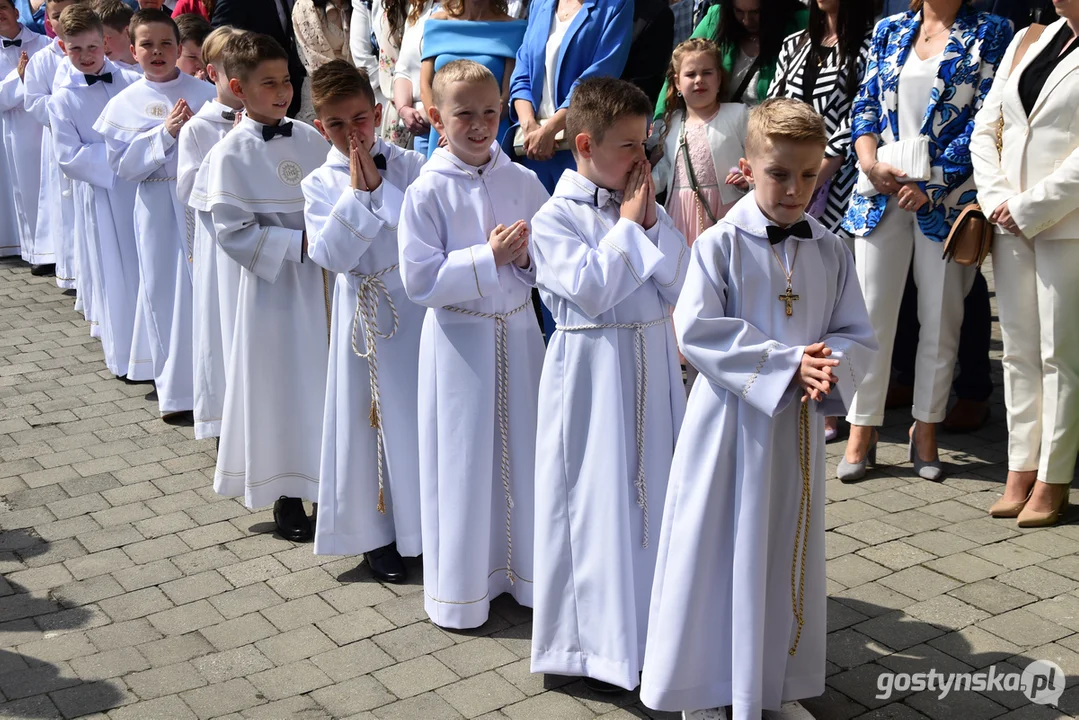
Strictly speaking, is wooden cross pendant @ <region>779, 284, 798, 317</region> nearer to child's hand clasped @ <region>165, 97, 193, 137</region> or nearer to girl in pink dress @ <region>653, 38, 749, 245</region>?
girl in pink dress @ <region>653, 38, 749, 245</region>

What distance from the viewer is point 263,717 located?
4.23 m

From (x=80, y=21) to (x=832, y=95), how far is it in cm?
492

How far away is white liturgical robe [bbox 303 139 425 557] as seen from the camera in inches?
202

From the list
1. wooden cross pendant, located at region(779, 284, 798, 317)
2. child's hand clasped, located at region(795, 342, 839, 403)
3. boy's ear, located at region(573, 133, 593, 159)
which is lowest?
child's hand clasped, located at region(795, 342, 839, 403)

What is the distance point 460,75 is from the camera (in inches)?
179

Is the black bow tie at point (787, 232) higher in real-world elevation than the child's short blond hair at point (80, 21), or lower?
lower

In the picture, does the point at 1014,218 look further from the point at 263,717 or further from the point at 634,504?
the point at 263,717

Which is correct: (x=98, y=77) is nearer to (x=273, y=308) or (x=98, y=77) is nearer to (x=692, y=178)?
(x=273, y=308)

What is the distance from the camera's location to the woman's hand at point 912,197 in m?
5.91

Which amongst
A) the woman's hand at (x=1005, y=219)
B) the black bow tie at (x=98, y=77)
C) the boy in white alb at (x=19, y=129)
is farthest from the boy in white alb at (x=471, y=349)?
the boy in white alb at (x=19, y=129)

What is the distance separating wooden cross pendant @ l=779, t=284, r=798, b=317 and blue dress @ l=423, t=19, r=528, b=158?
3.74 meters

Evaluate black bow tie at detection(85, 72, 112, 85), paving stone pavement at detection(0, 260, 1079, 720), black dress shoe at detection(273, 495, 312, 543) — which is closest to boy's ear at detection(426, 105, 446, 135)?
paving stone pavement at detection(0, 260, 1079, 720)

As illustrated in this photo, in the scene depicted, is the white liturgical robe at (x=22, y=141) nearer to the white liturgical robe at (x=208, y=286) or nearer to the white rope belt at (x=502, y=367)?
the white liturgical robe at (x=208, y=286)

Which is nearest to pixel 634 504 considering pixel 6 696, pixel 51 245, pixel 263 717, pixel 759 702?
pixel 759 702
